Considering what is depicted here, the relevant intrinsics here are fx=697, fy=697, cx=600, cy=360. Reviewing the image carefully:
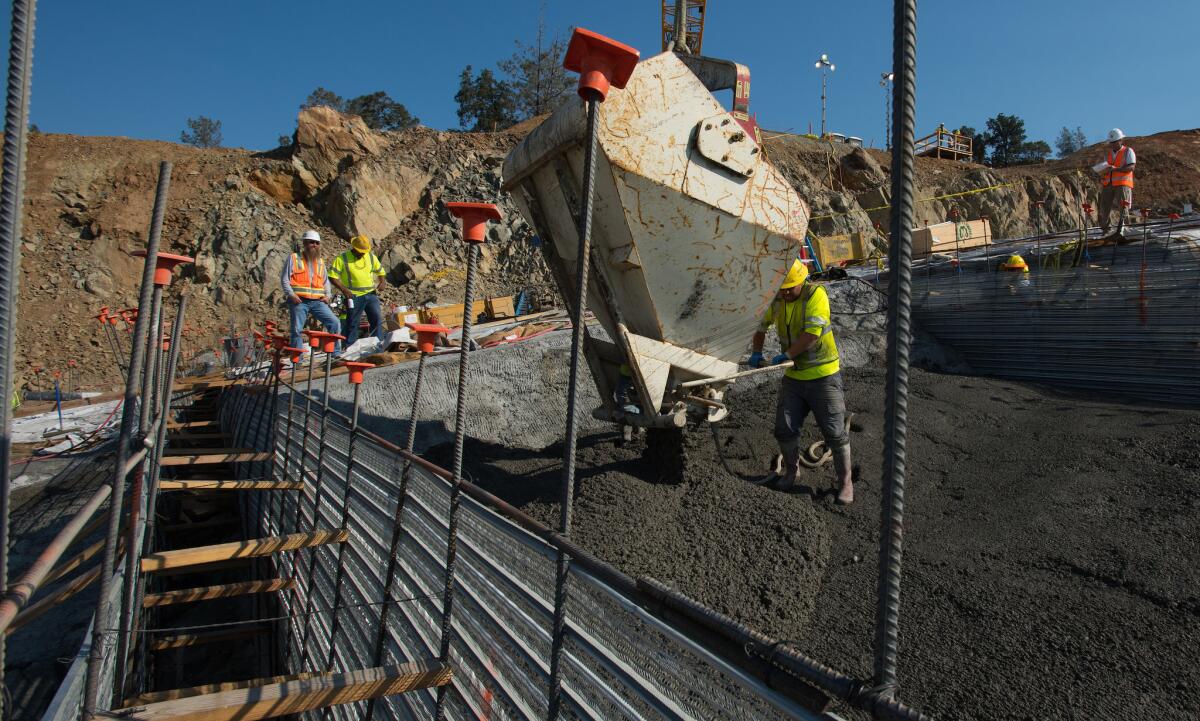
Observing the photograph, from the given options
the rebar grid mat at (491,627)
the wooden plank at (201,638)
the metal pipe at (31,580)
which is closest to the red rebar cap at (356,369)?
the rebar grid mat at (491,627)

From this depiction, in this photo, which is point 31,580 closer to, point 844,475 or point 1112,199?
point 844,475

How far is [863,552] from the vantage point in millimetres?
4273

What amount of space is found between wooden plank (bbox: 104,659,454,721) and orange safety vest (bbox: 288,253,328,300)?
593 cm

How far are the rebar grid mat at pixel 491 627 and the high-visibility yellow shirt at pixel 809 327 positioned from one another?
3010 mm

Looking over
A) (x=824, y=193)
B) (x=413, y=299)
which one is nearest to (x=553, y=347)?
(x=413, y=299)

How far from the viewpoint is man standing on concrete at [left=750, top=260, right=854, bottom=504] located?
4.89 m

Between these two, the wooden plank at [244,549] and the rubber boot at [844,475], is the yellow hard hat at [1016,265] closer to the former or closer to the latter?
the rubber boot at [844,475]

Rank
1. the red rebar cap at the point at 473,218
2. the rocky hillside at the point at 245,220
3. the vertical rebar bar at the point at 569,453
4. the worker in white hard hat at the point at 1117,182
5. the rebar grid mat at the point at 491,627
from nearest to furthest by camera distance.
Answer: the rebar grid mat at the point at 491,627 → the vertical rebar bar at the point at 569,453 → the red rebar cap at the point at 473,218 → the worker in white hard hat at the point at 1117,182 → the rocky hillside at the point at 245,220

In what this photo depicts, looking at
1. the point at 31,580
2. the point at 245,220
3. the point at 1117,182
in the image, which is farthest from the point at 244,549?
the point at 245,220

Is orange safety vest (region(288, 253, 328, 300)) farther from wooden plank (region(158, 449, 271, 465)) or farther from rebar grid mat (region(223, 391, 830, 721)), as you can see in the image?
rebar grid mat (region(223, 391, 830, 721))

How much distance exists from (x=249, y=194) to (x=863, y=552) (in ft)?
72.2

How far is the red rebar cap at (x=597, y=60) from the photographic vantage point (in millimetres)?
1992

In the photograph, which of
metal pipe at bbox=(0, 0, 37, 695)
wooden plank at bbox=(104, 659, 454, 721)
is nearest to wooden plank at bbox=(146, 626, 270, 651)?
wooden plank at bbox=(104, 659, 454, 721)

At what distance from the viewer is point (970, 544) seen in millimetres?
4285
